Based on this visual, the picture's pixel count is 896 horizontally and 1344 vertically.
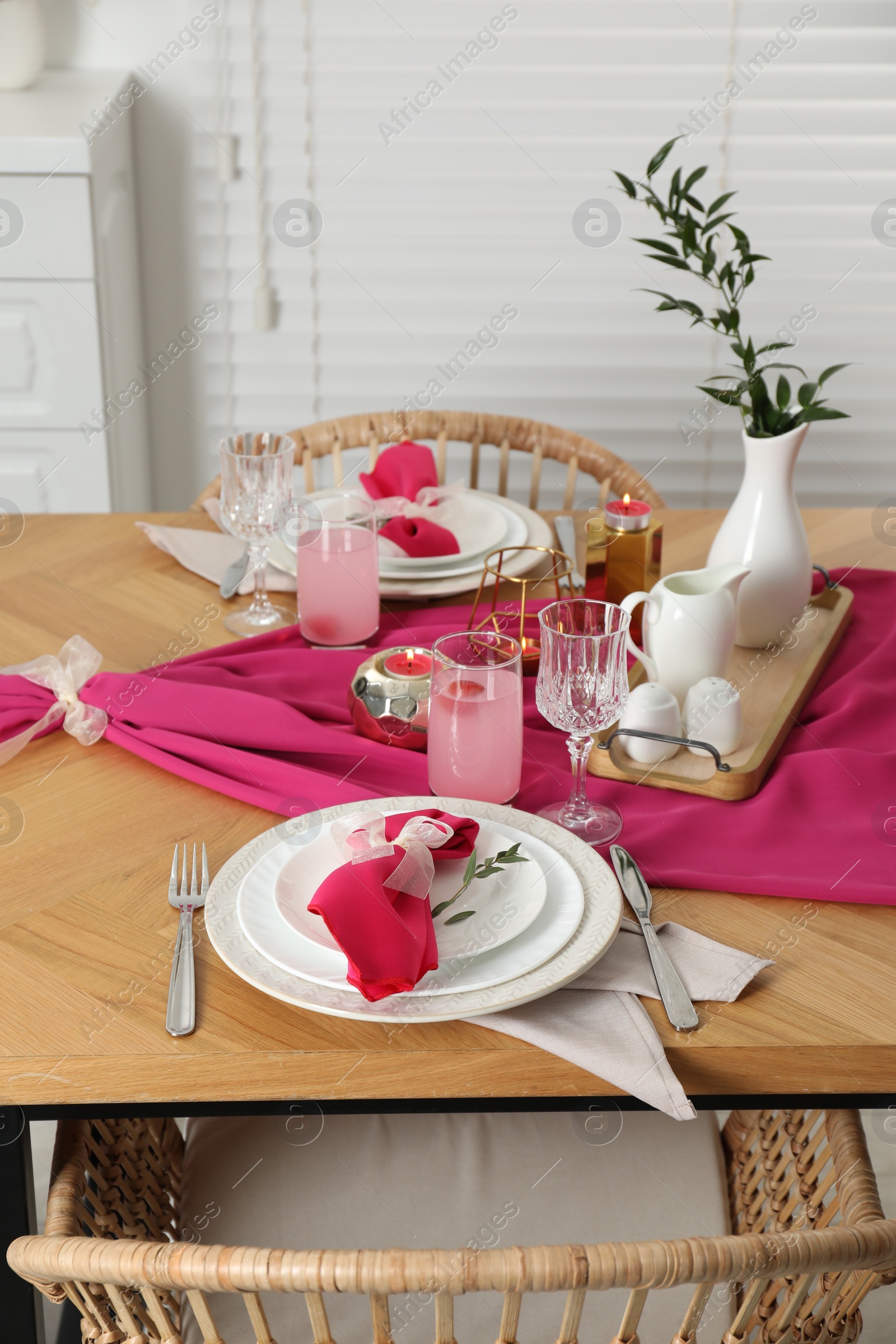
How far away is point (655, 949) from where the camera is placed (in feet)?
2.82

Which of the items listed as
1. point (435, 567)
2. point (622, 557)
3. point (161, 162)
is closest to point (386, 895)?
point (622, 557)

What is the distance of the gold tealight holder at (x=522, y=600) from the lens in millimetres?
1248

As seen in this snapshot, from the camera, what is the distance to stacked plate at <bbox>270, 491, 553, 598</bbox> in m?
1.44

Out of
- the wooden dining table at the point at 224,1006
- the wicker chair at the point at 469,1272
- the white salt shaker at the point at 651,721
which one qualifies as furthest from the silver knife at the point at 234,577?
the wicker chair at the point at 469,1272

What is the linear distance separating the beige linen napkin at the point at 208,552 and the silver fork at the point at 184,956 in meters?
0.54

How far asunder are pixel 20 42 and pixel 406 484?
1.48 meters

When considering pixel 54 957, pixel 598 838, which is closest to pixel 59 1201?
pixel 54 957

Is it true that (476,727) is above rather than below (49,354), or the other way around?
below

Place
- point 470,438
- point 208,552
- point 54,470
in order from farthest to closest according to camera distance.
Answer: point 54,470, point 470,438, point 208,552

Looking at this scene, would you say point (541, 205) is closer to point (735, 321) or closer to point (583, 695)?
point (735, 321)

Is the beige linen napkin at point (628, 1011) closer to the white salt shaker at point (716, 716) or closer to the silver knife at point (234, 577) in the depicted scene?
the white salt shaker at point (716, 716)

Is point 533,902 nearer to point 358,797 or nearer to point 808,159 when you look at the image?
point 358,797

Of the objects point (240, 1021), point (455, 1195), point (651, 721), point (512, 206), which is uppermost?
point (512, 206)

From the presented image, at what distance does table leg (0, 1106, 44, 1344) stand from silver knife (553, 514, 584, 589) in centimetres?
89
